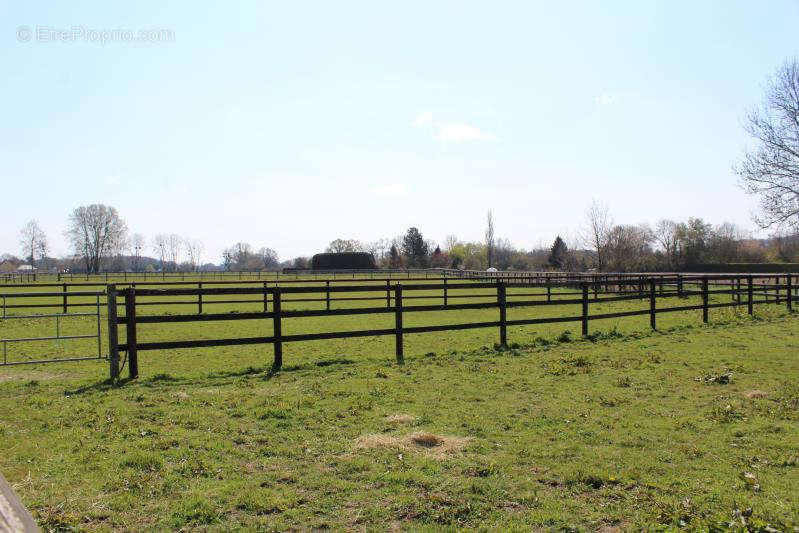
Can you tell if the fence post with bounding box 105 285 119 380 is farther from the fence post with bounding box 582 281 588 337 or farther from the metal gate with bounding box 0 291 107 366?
the fence post with bounding box 582 281 588 337

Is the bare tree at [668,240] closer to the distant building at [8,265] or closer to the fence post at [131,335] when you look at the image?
the fence post at [131,335]

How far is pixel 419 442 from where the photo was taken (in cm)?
554

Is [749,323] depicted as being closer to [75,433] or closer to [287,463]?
→ [287,463]

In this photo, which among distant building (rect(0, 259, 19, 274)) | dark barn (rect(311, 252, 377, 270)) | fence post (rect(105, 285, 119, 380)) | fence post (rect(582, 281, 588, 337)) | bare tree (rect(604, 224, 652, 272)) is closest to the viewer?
fence post (rect(105, 285, 119, 380))

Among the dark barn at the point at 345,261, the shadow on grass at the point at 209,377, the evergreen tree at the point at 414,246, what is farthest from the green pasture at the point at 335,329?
the evergreen tree at the point at 414,246

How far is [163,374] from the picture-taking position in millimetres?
8852

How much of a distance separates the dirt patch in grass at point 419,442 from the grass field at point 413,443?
0.9 inches

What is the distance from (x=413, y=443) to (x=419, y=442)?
6cm

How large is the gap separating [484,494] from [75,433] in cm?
427

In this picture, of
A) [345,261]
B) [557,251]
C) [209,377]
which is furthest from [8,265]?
[209,377]

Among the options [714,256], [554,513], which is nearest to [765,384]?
[554,513]

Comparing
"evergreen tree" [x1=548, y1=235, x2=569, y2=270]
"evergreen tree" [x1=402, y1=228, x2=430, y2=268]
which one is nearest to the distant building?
"evergreen tree" [x1=402, y1=228, x2=430, y2=268]

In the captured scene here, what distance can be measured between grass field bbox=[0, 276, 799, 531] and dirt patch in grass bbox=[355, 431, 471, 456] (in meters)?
0.02

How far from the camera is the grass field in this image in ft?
13.1
